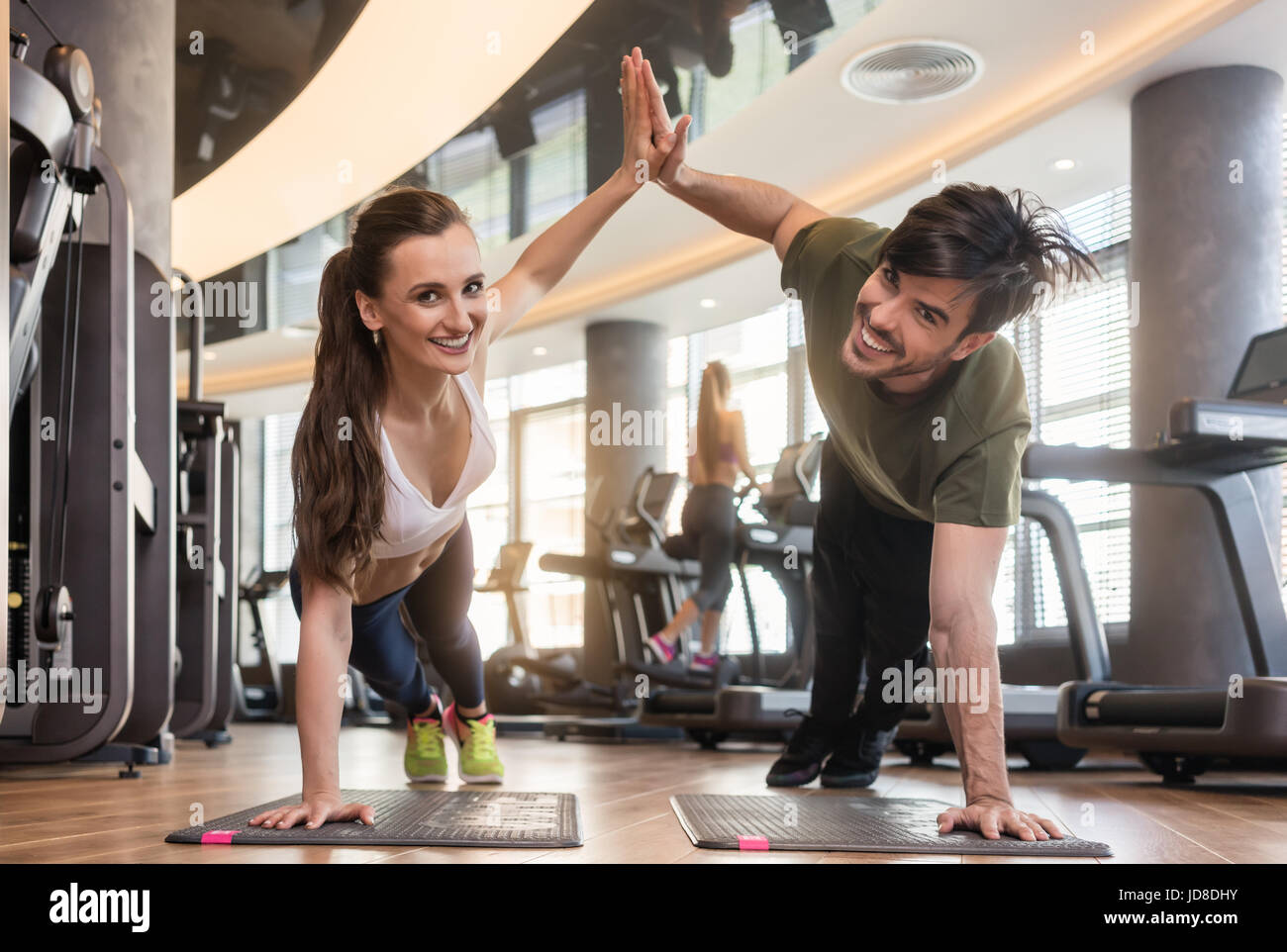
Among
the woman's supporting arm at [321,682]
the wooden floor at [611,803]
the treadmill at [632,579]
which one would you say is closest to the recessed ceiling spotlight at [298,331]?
the treadmill at [632,579]

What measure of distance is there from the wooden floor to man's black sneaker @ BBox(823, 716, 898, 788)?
7 cm

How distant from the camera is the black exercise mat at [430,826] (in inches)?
65.2

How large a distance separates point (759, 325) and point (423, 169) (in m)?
3.06

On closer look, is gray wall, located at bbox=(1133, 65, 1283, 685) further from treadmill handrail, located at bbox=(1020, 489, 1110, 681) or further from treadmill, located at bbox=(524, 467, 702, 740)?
treadmill, located at bbox=(524, 467, 702, 740)

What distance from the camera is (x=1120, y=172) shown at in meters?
6.16

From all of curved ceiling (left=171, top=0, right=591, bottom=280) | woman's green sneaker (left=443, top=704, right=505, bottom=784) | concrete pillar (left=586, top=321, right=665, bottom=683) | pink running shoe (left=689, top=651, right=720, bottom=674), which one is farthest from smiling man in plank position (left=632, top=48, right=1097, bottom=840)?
concrete pillar (left=586, top=321, right=665, bottom=683)

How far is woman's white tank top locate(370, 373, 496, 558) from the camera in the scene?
1953 mm

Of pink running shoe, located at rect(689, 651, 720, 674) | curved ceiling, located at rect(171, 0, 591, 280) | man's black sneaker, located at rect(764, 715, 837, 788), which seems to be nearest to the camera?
man's black sneaker, located at rect(764, 715, 837, 788)

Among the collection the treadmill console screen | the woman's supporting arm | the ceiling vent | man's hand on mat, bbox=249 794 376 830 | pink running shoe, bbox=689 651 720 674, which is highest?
the ceiling vent

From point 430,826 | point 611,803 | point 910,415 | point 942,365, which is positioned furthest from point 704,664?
point 430,826

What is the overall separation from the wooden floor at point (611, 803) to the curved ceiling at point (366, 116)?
3.38 meters

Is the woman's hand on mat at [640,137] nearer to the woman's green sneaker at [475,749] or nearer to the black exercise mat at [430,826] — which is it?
the black exercise mat at [430,826]

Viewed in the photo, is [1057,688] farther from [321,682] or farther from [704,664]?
[321,682]
